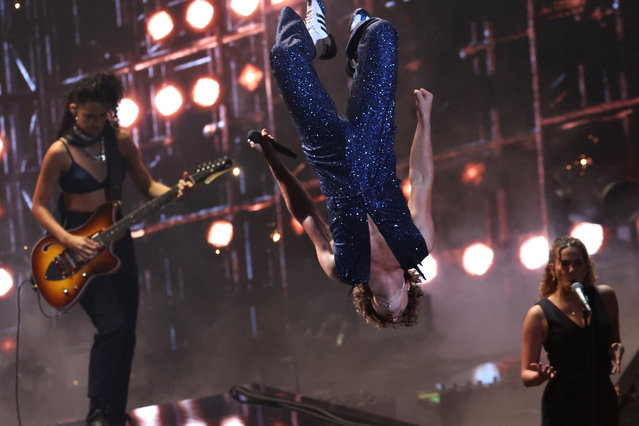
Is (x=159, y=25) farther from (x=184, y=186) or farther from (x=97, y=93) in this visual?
(x=184, y=186)

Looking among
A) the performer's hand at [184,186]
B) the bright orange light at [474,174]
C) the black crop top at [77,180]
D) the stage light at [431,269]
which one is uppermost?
the bright orange light at [474,174]

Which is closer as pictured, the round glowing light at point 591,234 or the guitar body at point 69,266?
the guitar body at point 69,266

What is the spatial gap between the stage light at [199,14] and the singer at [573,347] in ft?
11.3

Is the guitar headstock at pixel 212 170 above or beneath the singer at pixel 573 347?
above

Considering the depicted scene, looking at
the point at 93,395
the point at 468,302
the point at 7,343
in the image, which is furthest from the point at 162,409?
the point at 468,302

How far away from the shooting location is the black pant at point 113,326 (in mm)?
4039

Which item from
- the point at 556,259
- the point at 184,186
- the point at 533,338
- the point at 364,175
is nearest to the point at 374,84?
the point at 364,175

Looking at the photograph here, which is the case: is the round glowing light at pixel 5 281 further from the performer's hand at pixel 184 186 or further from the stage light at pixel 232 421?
the stage light at pixel 232 421

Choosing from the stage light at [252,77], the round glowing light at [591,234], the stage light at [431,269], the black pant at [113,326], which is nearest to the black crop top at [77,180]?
the black pant at [113,326]

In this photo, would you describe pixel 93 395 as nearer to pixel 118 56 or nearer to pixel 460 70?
pixel 118 56

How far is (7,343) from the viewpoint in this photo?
5.27m

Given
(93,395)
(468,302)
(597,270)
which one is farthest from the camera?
(468,302)

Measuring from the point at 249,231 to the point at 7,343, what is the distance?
6.41 feet

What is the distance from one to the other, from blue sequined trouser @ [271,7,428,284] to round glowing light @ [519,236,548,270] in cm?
287
